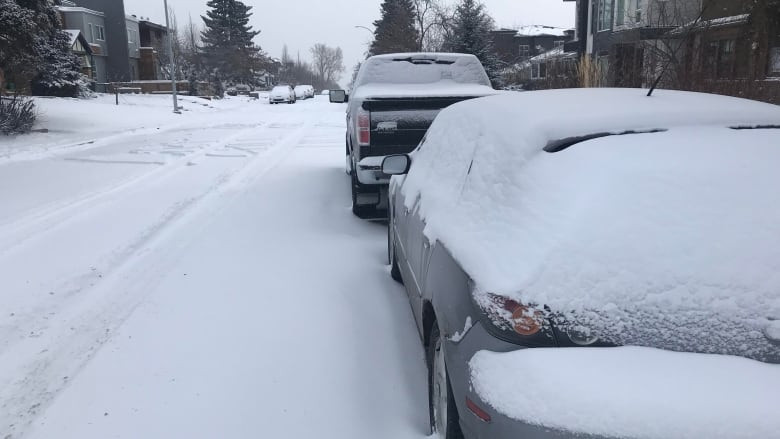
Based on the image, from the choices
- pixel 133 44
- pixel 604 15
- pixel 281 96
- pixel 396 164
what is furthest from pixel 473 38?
pixel 133 44

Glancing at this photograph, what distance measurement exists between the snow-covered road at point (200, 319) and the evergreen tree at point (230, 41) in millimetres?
63835

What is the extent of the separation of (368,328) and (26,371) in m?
2.25

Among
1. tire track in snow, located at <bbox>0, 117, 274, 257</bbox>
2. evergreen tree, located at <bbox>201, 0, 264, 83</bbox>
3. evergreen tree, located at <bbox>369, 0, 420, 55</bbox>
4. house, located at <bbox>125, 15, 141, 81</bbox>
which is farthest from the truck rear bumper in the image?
evergreen tree, located at <bbox>201, 0, 264, 83</bbox>

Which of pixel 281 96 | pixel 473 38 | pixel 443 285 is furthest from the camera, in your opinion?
pixel 281 96

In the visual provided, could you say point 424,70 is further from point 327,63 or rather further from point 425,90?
point 327,63

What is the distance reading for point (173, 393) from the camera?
3668mm

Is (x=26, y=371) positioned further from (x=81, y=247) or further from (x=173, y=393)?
(x=81, y=247)

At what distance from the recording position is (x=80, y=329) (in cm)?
448

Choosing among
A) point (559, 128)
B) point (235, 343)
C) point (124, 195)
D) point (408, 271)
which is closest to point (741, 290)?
point (559, 128)

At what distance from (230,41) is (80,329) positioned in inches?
2857

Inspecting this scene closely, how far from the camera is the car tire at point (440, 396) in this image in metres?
2.69

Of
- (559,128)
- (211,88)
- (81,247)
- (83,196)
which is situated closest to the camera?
(559,128)

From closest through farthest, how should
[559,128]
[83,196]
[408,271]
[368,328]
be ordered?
[559,128] → [408,271] → [368,328] → [83,196]

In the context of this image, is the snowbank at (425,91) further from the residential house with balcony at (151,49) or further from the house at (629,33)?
the residential house with balcony at (151,49)
